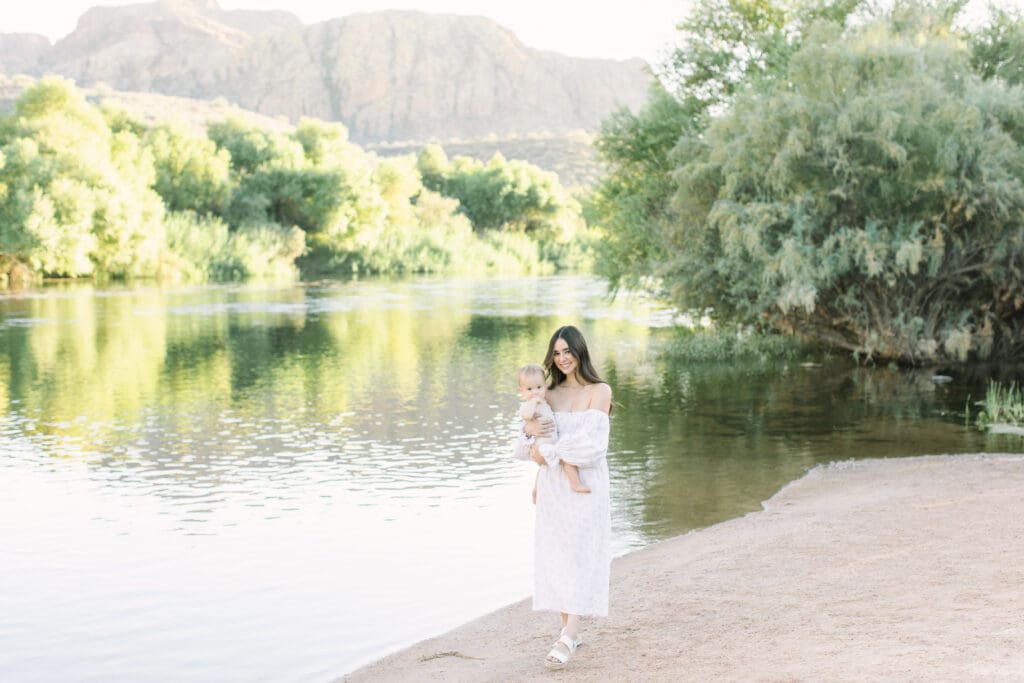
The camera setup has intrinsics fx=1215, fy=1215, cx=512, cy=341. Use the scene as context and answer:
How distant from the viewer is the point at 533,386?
6.71 m

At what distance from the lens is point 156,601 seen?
9531 millimetres

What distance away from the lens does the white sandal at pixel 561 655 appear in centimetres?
685

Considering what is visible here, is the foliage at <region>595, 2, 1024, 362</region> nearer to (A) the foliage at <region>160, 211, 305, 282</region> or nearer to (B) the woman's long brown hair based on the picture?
(B) the woman's long brown hair

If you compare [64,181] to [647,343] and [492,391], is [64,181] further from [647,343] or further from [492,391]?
[492,391]

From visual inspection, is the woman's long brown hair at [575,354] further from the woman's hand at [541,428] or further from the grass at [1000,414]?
the grass at [1000,414]

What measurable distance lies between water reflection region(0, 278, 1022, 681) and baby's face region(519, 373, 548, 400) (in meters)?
2.54

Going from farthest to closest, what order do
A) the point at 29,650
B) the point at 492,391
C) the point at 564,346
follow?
the point at 492,391, the point at 29,650, the point at 564,346

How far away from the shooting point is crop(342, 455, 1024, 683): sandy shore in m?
6.29

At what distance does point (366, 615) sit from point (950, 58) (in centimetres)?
1936

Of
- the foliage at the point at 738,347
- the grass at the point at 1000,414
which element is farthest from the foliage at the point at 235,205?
the grass at the point at 1000,414

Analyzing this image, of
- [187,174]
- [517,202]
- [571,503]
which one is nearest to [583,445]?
[571,503]

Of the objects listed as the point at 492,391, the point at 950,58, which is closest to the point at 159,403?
the point at 492,391

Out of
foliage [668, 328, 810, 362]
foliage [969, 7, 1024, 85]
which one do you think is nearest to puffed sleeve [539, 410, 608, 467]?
foliage [668, 328, 810, 362]

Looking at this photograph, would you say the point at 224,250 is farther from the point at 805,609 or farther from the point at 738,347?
the point at 805,609
